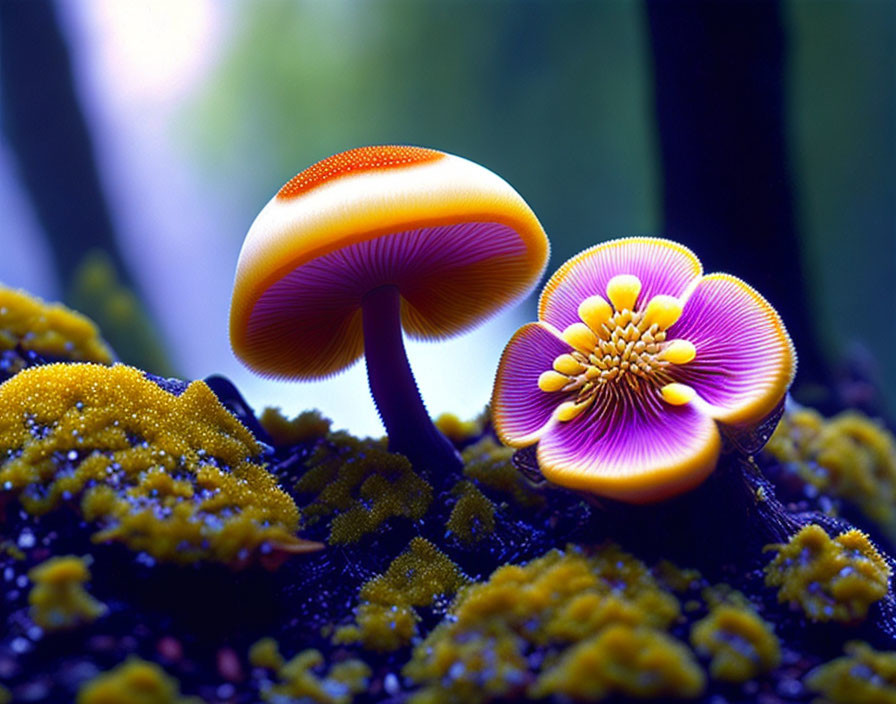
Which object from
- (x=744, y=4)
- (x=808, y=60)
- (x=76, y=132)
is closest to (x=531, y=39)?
(x=808, y=60)

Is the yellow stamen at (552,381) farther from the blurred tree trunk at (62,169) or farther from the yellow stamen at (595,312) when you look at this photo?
the blurred tree trunk at (62,169)

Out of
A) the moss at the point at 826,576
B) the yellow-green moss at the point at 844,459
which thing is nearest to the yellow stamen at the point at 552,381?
the moss at the point at 826,576

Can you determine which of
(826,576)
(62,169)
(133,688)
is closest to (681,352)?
(826,576)

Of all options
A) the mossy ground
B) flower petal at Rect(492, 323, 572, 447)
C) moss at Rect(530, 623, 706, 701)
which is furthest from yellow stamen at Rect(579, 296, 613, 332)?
moss at Rect(530, 623, 706, 701)

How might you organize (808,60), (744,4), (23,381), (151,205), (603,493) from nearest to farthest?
(603,493), (23,381), (744,4), (808,60), (151,205)

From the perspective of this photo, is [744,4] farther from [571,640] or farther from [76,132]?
[76,132]

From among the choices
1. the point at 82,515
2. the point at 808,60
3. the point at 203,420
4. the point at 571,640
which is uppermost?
the point at 808,60

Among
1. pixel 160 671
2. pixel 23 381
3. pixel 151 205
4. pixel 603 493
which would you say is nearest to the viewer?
pixel 160 671

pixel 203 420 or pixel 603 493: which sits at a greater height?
pixel 203 420
